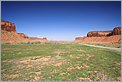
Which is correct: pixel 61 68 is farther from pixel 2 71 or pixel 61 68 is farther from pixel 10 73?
pixel 2 71

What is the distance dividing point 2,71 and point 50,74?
2.15m

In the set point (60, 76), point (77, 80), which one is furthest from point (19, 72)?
point (77, 80)

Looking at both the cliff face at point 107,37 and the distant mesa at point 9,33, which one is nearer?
the distant mesa at point 9,33

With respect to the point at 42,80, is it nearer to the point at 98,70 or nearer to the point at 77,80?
the point at 77,80

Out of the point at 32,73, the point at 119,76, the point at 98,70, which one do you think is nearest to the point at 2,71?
the point at 32,73

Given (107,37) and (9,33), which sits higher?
(9,33)

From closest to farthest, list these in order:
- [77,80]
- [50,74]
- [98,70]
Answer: [77,80]
[50,74]
[98,70]

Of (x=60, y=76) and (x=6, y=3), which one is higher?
(x=6, y=3)

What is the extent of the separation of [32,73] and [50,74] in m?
0.76

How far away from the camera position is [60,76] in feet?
17.9

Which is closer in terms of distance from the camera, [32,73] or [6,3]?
[32,73]

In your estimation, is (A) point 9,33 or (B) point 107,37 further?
(B) point 107,37

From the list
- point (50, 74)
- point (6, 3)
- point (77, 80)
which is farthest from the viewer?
point (6, 3)

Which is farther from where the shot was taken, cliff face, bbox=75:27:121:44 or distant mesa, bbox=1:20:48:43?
cliff face, bbox=75:27:121:44
